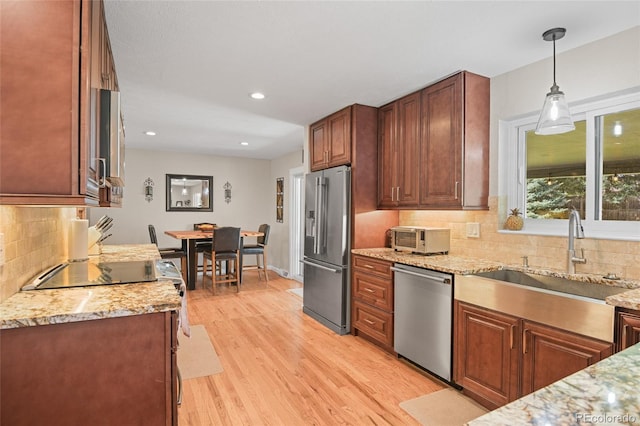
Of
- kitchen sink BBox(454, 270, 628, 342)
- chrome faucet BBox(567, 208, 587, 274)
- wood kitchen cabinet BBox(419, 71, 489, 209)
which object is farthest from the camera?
wood kitchen cabinet BBox(419, 71, 489, 209)

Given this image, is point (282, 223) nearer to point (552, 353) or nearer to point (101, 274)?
point (101, 274)

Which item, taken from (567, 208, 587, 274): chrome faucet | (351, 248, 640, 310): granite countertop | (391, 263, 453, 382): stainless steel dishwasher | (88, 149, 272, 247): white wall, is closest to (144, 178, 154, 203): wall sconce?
(88, 149, 272, 247): white wall

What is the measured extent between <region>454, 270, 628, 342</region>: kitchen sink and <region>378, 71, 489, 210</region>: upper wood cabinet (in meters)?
0.66

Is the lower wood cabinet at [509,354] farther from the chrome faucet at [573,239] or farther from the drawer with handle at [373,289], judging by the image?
the drawer with handle at [373,289]

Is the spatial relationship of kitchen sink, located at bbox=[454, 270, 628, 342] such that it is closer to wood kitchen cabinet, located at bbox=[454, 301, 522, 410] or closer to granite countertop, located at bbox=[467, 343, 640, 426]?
wood kitchen cabinet, located at bbox=[454, 301, 522, 410]

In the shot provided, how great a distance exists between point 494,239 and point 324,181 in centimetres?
171

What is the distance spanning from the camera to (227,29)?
209 cm

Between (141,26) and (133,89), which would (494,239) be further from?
(133,89)

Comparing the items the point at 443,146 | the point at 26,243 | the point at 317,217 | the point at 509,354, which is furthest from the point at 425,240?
the point at 26,243

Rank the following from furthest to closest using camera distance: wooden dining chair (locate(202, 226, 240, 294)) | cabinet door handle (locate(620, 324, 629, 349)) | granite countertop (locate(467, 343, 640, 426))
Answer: wooden dining chair (locate(202, 226, 240, 294)) → cabinet door handle (locate(620, 324, 629, 349)) → granite countertop (locate(467, 343, 640, 426))

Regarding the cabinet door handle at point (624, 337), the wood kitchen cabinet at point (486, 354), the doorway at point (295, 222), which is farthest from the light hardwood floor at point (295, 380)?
the doorway at point (295, 222)

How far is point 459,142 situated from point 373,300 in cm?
152

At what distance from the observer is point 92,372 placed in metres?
1.32

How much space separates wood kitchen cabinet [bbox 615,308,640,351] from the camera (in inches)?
60.5
